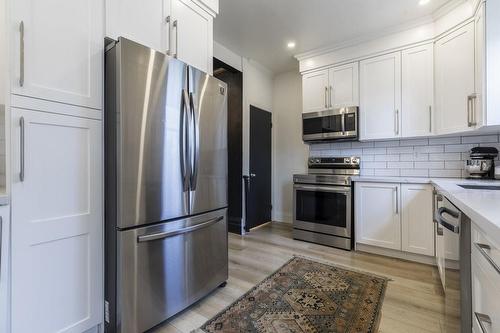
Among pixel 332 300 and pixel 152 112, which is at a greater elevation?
pixel 152 112

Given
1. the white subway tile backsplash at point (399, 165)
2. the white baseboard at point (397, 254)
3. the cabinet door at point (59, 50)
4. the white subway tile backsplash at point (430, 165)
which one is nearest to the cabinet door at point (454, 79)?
the white subway tile backsplash at point (430, 165)

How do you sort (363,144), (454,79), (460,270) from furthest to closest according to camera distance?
(363,144), (454,79), (460,270)

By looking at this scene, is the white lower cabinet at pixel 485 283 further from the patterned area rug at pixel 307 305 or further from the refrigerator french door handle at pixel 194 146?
the refrigerator french door handle at pixel 194 146

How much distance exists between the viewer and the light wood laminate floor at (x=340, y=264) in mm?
1648

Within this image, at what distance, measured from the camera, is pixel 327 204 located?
3.16 metres

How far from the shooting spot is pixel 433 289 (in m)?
2.08

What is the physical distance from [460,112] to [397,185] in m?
0.93

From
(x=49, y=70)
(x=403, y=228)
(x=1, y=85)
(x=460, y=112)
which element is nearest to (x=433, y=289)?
(x=403, y=228)

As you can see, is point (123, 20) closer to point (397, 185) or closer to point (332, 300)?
point (332, 300)

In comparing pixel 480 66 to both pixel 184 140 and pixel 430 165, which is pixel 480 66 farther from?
pixel 184 140

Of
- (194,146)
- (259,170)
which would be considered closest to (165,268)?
A: (194,146)

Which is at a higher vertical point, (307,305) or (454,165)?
(454,165)

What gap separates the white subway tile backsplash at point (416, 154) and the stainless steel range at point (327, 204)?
0.22 metres

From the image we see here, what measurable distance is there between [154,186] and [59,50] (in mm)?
875
